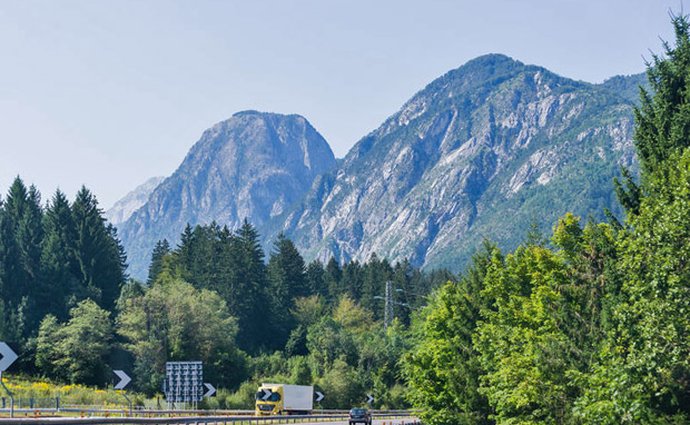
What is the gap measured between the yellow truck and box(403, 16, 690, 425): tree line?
45.3ft

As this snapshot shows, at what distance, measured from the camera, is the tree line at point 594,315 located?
24.6 metres

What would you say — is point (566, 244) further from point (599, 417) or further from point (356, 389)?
point (356, 389)

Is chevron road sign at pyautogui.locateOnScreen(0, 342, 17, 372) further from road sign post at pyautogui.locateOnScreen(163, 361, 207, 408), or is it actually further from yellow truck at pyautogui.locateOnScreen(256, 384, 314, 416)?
yellow truck at pyautogui.locateOnScreen(256, 384, 314, 416)

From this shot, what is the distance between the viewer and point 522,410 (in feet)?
147

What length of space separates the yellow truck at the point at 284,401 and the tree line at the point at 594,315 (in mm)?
13802

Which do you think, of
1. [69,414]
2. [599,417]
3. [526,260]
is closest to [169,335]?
[69,414]

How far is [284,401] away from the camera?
7688 cm

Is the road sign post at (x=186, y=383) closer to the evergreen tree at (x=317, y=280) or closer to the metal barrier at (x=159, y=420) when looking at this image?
the metal barrier at (x=159, y=420)

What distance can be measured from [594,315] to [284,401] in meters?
43.4

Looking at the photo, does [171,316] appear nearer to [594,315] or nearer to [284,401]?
[284,401]

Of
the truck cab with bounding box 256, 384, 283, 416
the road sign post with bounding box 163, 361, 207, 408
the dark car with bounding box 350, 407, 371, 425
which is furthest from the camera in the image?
the truck cab with bounding box 256, 384, 283, 416

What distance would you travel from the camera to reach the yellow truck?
7544 cm

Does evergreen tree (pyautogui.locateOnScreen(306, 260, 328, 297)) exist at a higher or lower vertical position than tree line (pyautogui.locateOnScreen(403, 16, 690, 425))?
higher

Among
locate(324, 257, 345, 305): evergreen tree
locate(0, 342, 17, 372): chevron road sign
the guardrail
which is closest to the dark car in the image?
the guardrail
